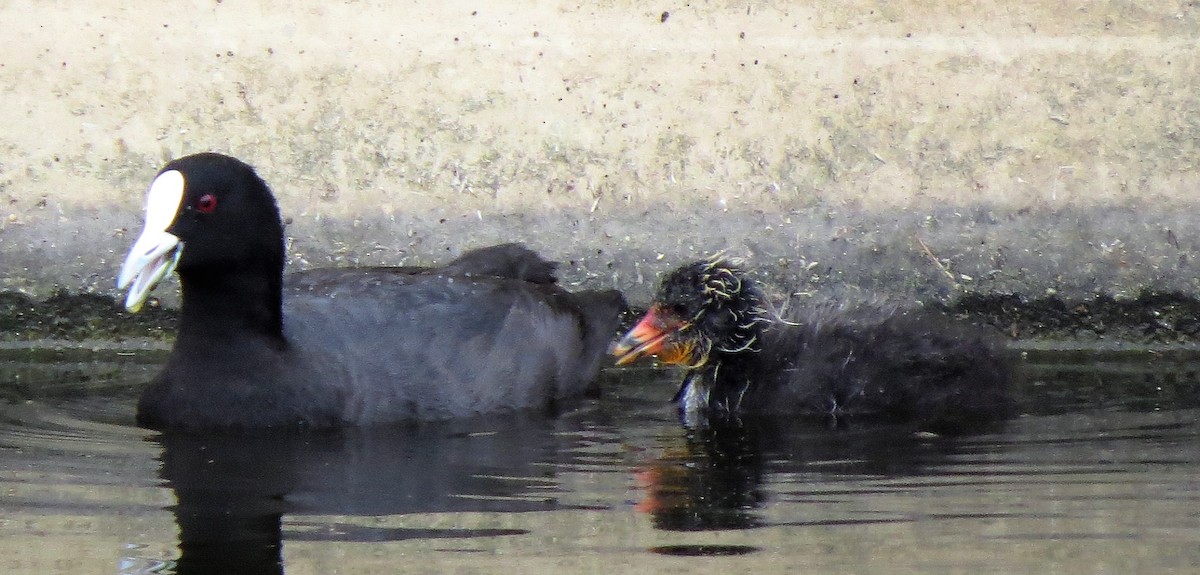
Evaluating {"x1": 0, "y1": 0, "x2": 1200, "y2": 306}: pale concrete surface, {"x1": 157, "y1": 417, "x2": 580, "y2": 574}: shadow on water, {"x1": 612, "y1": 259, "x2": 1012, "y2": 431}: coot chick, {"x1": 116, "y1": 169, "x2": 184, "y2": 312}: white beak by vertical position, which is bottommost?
{"x1": 157, "y1": 417, "x2": 580, "y2": 574}: shadow on water

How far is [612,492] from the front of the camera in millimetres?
4594

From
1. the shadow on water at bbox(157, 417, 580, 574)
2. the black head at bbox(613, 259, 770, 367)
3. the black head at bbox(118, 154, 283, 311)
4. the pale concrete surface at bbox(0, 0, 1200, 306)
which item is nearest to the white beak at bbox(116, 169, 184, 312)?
the black head at bbox(118, 154, 283, 311)

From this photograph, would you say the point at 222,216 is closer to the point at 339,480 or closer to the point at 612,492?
the point at 339,480

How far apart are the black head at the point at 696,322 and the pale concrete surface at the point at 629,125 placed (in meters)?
1.09

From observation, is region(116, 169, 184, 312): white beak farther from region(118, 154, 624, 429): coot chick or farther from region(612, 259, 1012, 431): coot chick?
region(612, 259, 1012, 431): coot chick

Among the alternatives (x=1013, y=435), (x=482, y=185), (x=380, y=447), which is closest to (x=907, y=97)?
(x=482, y=185)

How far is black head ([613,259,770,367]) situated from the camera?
582 cm

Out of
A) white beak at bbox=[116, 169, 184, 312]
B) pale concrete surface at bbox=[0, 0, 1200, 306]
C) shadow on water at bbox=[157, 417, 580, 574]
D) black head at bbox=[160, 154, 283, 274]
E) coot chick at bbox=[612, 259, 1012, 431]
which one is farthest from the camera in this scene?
pale concrete surface at bbox=[0, 0, 1200, 306]

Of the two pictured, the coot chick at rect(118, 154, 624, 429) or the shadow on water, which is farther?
the coot chick at rect(118, 154, 624, 429)

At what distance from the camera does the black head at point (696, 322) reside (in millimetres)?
5816

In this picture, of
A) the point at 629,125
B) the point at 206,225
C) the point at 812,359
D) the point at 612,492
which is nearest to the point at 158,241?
the point at 206,225

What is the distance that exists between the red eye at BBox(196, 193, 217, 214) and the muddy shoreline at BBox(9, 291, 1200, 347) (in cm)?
141

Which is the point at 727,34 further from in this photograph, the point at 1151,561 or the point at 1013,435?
the point at 1151,561

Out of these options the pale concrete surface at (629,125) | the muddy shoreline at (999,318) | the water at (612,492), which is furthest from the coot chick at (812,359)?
the pale concrete surface at (629,125)
